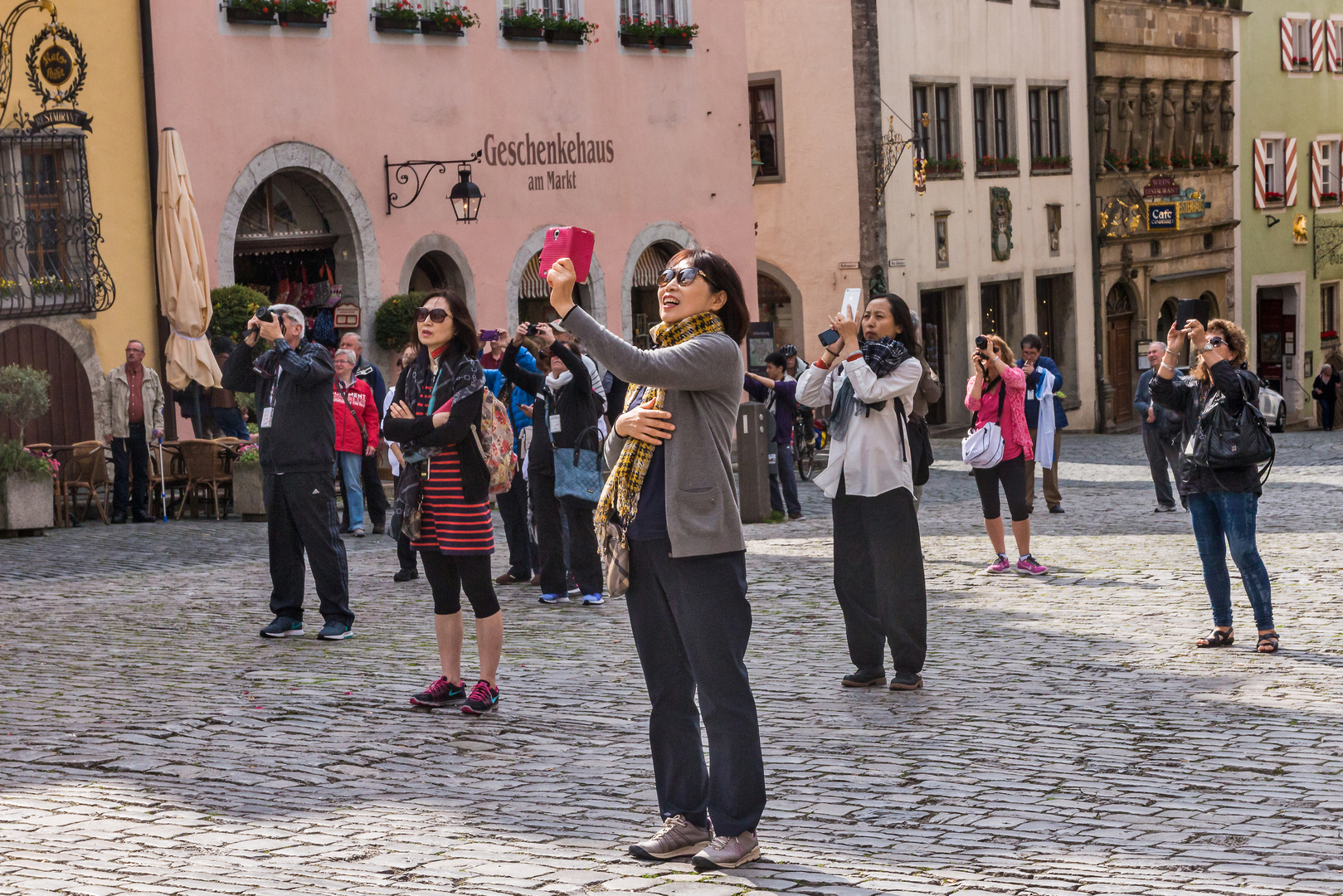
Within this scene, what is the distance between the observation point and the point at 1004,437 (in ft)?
44.4

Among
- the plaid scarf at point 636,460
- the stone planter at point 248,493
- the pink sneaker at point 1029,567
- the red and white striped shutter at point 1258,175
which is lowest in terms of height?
the pink sneaker at point 1029,567

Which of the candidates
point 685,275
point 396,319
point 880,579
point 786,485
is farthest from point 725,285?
point 396,319

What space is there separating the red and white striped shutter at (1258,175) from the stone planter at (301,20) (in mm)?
31764

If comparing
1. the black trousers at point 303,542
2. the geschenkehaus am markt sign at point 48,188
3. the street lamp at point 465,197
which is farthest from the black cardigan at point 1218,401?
the street lamp at point 465,197

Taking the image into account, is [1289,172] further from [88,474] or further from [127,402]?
[88,474]

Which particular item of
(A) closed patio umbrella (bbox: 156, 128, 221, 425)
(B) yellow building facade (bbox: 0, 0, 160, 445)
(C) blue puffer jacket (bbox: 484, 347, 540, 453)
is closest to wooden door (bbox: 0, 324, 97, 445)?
(B) yellow building facade (bbox: 0, 0, 160, 445)

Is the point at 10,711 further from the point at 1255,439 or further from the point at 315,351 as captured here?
the point at 1255,439

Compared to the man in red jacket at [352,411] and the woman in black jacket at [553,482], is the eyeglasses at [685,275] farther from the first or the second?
the man in red jacket at [352,411]

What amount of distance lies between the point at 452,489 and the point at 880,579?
207 cm

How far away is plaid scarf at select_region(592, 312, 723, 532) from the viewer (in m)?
5.89

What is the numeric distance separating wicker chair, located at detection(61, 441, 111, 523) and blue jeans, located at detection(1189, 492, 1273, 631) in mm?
11788

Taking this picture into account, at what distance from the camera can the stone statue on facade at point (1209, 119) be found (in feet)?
151

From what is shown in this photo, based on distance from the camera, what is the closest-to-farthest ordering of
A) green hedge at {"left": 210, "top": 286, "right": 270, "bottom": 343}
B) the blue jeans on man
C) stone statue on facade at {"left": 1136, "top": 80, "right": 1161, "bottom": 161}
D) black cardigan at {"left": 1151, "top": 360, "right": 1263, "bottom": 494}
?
black cardigan at {"left": 1151, "top": 360, "right": 1263, "bottom": 494} → the blue jeans on man → green hedge at {"left": 210, "top": 286, "right": 270, "bottom": 343} → stone statue on facade at {"left": 1136, "top": 80, "right": 1161, "bottom": 161}

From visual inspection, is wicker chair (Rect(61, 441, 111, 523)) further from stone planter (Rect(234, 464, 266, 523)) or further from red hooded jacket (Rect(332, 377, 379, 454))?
red hooded jacket (Rect(332, 377, 379, 454))
